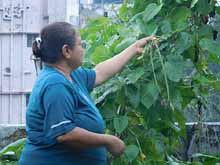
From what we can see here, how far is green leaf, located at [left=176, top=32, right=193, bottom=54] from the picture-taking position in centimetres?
234

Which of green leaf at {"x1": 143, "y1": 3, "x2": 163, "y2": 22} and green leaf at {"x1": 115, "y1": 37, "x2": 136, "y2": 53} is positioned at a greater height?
green leaf at {"x1": 143, "y1": 3, "x2": 163, "y2": 22}

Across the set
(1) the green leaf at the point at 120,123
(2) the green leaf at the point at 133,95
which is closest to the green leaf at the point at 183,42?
(2) the green leaf at the point at 133,95

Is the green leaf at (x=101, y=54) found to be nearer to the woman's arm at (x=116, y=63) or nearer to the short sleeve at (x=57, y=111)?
the woman's arm at (x=116, y=63)

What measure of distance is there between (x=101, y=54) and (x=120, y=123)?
30 centimetres

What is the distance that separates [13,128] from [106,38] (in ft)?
3.06

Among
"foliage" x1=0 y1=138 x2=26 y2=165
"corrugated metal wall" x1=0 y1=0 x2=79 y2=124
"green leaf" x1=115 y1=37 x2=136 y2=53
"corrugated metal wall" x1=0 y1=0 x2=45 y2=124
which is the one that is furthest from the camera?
"corrugated metal wall" x1=0 y1=0 x2=45 y2=124

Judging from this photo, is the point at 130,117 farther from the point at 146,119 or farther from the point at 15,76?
the point at 15,76

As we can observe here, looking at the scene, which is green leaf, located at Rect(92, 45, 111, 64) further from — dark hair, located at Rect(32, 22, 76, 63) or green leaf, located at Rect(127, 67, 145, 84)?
dark hair, located at Rect(32, 22, 76, 63)

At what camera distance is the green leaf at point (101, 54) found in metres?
2.47

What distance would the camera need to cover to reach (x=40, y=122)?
2.09 m

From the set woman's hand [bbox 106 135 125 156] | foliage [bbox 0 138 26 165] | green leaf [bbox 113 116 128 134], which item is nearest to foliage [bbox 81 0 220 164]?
green leaf [bbox 113 116 128 134]

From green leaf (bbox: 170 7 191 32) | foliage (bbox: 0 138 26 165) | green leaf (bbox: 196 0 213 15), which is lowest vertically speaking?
foliage (bbox: 0 138 26 165)

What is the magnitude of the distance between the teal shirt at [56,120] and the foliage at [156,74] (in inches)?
9.0

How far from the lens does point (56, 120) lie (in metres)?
2.00
